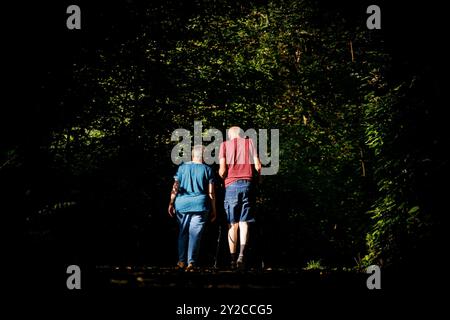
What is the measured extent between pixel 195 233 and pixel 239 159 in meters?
1.36

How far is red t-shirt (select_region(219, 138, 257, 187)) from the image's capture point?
9406mm

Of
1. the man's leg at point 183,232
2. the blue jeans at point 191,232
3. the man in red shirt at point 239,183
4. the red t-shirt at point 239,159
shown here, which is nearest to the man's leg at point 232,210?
the man in red shirt at point 239,183

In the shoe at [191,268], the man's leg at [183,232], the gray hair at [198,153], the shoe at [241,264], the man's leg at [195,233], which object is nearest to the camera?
the shoe at [191,268]

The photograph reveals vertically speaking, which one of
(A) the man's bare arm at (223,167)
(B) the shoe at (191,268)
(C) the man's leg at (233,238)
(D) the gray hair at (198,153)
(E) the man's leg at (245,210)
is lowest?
(B) the shoe at (191,268)

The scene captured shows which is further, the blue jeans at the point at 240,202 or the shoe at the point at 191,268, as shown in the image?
the blue jeans at the point at 240,202

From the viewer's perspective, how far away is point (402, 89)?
10.5 meters

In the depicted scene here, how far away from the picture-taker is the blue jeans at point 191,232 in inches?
368

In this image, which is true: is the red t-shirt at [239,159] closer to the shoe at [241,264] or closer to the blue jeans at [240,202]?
the blue jeans at [240,202]

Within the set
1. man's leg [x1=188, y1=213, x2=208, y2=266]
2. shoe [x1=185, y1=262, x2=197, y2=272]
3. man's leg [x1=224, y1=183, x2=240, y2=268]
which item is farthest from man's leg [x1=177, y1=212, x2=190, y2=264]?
man's leg [x1=224, y1=183, x2=240, y2=268]

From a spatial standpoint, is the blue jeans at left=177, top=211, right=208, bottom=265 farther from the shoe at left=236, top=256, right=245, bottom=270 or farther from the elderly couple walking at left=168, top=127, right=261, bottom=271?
the shoe at left=236, top=256, right=245, bottom=270

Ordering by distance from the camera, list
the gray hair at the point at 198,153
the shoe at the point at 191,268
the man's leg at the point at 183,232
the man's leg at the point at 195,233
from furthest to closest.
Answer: the gray hair at the point at 198,153, the man's leg at the point at 183,232, the man's leg at the point at 195,233, the shoe at the point at 191,268

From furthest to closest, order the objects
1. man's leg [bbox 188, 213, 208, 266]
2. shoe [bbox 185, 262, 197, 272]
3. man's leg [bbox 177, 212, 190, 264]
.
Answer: man's leg [bbox 177, 212, 190, 264] < man's leg [bbox 188, 213, 208, 266] < shoe [bbox 185, 262, 197, 272]

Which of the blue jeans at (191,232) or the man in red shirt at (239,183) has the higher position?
the man in red shirt at (239,183)
